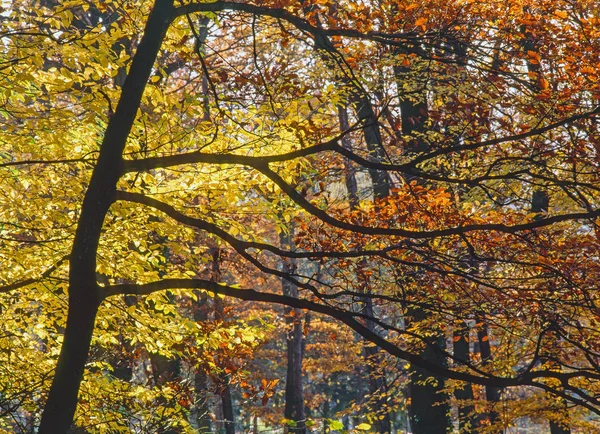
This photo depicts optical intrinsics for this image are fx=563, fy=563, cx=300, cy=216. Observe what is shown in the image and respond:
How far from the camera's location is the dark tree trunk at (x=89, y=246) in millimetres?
4562

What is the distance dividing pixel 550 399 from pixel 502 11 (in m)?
6.97

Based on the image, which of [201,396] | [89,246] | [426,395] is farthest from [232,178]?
[426,395]

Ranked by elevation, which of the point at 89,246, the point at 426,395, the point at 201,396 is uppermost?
the point at 89,246

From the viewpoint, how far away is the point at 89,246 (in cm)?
466

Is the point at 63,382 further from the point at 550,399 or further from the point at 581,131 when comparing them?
the point at 550,399

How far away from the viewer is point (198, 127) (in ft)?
17.6

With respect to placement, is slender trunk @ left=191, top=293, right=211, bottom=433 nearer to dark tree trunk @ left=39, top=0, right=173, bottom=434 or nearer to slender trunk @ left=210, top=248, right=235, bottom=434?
slender trunk @ left=210, top=248, right=235, bottom=434

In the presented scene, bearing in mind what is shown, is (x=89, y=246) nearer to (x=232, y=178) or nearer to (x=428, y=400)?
(x=232, y=178)

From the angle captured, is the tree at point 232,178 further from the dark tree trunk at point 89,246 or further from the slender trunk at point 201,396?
the slender trunk at point 201,396

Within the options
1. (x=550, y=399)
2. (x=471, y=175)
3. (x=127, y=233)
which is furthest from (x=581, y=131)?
(x=127, y=233)

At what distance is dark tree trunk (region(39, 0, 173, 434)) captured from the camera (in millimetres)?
4562

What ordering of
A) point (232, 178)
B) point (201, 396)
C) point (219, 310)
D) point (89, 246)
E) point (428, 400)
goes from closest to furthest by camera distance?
point (89, 246)
point (232, 178)
point (201, 396)
point (428, 400)
point (219, 310)

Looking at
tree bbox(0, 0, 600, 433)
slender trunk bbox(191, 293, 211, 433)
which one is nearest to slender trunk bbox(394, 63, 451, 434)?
tree bbox(0, 0, 600, 433)

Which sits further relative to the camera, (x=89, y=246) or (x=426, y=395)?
(x=426, y=395)
